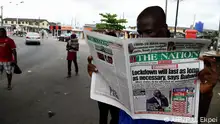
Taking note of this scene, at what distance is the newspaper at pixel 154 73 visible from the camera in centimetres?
124

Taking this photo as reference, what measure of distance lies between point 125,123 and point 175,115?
33 centimetres

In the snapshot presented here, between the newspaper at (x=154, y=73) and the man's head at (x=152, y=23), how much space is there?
0.24 m

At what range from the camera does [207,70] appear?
124cm

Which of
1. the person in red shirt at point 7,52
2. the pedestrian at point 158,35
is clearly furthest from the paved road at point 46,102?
the pedestrian at point 158,35

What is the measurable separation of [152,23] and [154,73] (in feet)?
1.10

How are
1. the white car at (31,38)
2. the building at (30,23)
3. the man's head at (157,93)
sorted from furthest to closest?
1. the building at (30,23)
2. the white car at (31,38)
3. the man's head at (157,93)

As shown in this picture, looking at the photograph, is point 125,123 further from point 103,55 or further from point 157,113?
point 103,55

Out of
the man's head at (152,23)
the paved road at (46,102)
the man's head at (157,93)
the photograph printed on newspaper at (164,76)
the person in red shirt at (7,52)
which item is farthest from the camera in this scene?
the person in red shirt at (7,52)

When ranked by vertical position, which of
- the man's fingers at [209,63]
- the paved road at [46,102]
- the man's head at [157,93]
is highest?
the man's fingers at [209,63]

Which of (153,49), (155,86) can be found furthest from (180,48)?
(155,86)

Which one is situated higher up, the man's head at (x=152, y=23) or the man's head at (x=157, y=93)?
the man's head at (x=152, y=23)

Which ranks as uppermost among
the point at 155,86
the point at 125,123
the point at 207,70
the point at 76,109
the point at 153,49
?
the point at 153,49

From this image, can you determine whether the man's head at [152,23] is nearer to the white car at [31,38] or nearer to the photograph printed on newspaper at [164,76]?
the photograph printed on newspaper at [164,76]

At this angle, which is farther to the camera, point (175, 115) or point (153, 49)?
point (175, 115)
